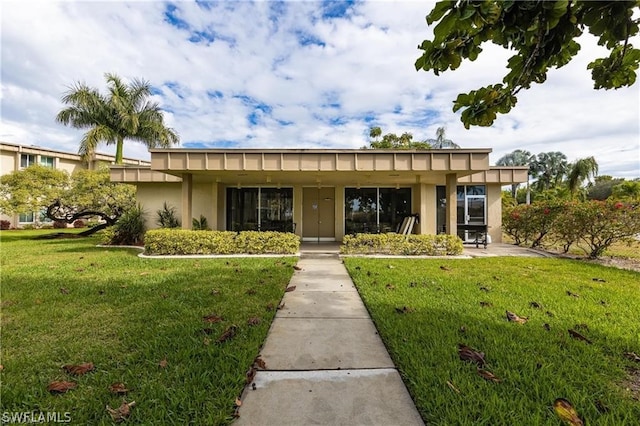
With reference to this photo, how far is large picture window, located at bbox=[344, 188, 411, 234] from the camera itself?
12.8 meters

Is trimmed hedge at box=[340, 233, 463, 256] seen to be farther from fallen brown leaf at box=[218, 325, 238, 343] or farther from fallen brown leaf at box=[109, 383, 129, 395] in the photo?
fallen brown leaf at box=[109, 383, 129, 395]

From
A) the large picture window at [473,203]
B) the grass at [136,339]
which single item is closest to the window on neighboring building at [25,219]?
the grass at [136,339]

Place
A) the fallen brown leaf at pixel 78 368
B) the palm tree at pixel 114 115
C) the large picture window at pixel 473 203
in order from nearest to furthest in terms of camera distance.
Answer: the fallen brown leaf at pixel 78 368, the large picture window at pixel 473 203, the palm tree at pixel 114 115

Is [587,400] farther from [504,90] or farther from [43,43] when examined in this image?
[43,43]

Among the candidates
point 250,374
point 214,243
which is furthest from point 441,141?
point 250,374

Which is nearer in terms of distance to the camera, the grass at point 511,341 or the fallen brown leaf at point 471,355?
the grass at point 511,341

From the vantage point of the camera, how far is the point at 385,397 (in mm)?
2098

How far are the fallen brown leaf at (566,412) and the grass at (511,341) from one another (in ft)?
0.17

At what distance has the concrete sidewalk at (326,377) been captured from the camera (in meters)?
1.91

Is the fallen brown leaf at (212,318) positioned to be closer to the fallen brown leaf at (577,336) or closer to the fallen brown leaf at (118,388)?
the fallen brown leaf at (118,388)

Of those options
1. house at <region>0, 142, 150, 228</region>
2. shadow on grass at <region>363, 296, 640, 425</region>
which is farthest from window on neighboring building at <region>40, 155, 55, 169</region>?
shadow on grass at <region>363, 296, 640, 425</region>

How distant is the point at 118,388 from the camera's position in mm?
Result: 2115

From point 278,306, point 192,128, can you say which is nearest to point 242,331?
point 278,306

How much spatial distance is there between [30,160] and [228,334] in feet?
101
